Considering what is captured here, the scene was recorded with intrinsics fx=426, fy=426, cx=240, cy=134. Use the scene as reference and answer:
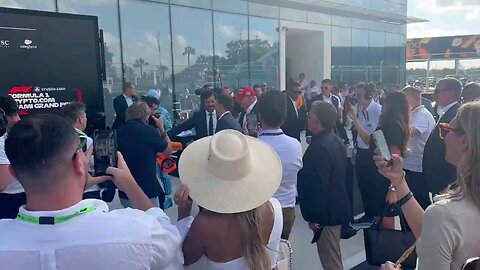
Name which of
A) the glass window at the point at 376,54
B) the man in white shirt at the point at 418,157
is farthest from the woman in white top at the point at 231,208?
the glass window at the point at 376,54

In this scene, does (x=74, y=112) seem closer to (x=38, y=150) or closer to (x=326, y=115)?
(x=326, y=115)

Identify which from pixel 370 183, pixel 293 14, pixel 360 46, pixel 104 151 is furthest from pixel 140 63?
pixel 360 46

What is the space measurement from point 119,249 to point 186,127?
18.1ft

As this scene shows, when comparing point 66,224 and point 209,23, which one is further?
point 209,23

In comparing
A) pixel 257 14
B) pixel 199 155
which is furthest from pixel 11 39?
pixel 257 14

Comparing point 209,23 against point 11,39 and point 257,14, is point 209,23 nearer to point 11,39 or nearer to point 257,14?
point 257,14

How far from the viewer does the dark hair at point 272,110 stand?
3.71 metres

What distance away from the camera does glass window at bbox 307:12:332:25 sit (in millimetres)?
20500

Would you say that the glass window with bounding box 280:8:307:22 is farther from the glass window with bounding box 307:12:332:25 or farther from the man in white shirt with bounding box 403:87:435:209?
the man in white shirt with bounding box 403:87:435:209

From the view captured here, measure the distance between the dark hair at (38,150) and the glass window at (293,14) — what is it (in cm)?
1822

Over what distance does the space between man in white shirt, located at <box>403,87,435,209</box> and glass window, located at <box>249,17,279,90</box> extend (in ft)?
41.3

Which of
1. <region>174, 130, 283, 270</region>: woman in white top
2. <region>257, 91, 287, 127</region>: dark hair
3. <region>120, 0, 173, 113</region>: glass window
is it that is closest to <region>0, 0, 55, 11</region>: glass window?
<region>120, 0, 173, 113</region>: glass window

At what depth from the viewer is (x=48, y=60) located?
6512 millimetres

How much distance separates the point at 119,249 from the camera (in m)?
1.43
